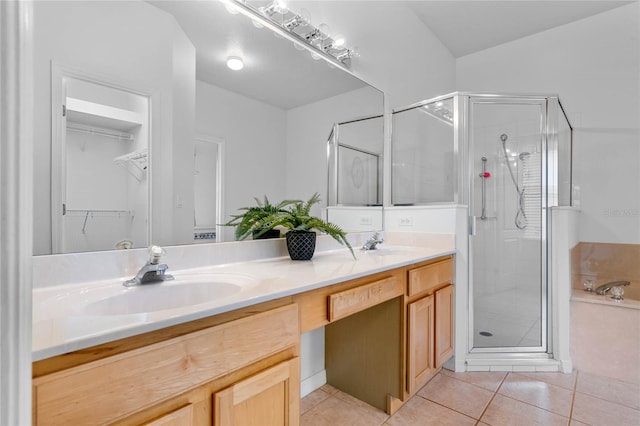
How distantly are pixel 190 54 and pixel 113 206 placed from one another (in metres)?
0.68

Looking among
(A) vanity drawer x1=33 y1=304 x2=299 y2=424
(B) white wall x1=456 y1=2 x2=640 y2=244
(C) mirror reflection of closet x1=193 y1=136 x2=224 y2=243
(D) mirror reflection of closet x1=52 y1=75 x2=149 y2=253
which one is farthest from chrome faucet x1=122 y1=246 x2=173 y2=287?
(B) white wall x1=456 y1=2 x2=640 y2=244

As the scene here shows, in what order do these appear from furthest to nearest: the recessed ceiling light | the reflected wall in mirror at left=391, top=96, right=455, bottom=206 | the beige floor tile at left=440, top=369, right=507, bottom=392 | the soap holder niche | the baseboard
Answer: the reflected wall in mirror at left=391, top=96, right=455, bottom=206, the beige floor tile at left=440, top=369, right=507, bottom=392, the baseboard, the recessed ceiling light, the soap holder niche

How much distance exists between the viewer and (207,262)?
1.30 meters

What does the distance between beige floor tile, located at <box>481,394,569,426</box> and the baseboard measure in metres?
0.85

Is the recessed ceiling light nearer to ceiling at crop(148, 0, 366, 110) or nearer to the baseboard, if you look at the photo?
ceiling at crop(148, 0, 366, 110)

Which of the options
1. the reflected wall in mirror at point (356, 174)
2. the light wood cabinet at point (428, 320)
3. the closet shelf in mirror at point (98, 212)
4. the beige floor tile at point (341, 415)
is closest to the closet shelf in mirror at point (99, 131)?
the closet shelf in mirror at point (98, 212)

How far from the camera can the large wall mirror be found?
985mm

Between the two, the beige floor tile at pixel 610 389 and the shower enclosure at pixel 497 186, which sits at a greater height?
the shower enclosure at pixel 497 186

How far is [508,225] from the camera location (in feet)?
8.77

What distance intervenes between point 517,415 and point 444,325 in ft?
1.73

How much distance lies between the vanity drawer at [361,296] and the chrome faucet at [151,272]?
1.90 feet

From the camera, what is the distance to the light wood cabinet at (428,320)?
1.60m

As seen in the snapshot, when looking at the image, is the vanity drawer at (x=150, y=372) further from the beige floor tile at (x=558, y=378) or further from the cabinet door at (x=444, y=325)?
the beige floor tile at (x=558, y=378)

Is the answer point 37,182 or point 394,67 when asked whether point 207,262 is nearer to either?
point 37,182
